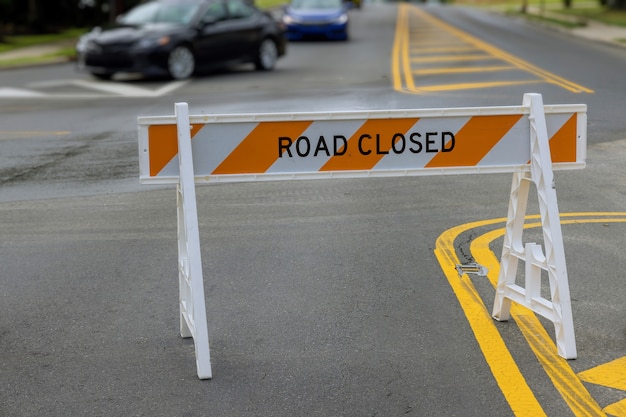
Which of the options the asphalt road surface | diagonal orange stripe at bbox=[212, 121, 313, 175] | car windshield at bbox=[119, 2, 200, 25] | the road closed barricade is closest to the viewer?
the asphalt road surface

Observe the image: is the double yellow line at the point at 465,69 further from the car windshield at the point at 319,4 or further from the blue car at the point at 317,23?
the car windshield at the point at 319,4

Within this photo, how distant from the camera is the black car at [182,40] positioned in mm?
20484

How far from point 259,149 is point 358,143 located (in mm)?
529

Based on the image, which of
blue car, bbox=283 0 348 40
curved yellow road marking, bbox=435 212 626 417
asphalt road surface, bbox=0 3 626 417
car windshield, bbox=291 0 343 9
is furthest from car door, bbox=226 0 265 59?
curved yellow road marking, bbox=435 212 626 417

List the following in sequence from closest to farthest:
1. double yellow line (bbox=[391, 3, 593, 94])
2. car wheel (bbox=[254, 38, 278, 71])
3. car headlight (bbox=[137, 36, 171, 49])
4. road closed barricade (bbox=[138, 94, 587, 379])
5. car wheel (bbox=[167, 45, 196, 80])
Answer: road closed barricade (bbox=[138, 94, 587, 379]) < double yellow line (bbox=[391, 3, 593, 94]) < car headlight (bbox=[137, 36, 171, 49]) < car wheel (bbox=[167, 45, 196, 80]) < car wheel (bbox=[254, 38, 278, 71])

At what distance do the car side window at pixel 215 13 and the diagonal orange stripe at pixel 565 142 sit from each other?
1664 centimetres

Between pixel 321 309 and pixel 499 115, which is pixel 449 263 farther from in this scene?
pixel 499 115

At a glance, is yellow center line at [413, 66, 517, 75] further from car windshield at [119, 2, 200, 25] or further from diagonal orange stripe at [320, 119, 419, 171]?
diagonal orange stripe at [320, 119, 419, 171]

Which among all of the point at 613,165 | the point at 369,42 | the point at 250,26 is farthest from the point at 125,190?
the point at 369,42

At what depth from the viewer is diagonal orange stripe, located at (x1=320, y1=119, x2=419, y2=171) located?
18.7 feet

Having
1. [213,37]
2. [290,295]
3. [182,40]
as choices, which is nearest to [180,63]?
[182,40]

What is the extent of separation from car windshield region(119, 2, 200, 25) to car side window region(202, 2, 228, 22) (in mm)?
261

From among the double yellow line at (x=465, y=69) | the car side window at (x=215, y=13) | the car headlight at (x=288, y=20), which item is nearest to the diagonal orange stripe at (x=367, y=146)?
the double yellow line at (x=465, y=69)

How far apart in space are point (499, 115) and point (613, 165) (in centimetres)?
561
